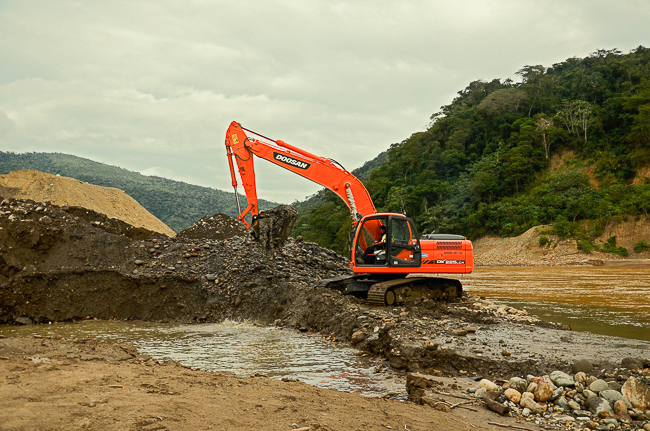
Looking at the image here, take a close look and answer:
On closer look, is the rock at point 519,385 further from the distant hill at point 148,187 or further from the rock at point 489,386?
the distant hill at point 148,187

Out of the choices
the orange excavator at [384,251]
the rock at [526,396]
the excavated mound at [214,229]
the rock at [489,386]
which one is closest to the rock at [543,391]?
the rock at [526,396]

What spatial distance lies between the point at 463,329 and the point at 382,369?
2196 mm

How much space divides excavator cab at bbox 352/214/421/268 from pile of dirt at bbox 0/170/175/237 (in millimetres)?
22636

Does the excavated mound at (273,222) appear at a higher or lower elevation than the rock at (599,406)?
higher

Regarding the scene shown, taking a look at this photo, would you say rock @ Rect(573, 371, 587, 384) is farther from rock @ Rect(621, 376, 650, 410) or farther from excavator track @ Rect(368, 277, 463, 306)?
excavator track @ Rect(368, 277, 463, 306)

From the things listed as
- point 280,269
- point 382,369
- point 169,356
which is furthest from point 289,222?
point 382,369

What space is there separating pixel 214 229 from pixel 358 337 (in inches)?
503

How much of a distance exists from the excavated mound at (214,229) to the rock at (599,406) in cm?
1626

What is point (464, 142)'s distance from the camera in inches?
3002

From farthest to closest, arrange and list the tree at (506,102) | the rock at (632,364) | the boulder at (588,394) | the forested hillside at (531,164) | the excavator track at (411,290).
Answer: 1. the tree at (506,102)
2. the forested hillside at (531,164)
3. the excavator track at (411,290)
4. the rock at (632,364)
5. the boulder at (588,394)

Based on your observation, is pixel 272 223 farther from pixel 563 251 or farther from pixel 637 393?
pixel 563 251

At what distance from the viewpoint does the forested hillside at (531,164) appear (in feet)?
160

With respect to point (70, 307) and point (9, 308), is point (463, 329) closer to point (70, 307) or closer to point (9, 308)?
point (70, 307)

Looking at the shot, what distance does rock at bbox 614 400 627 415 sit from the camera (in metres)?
4.62
